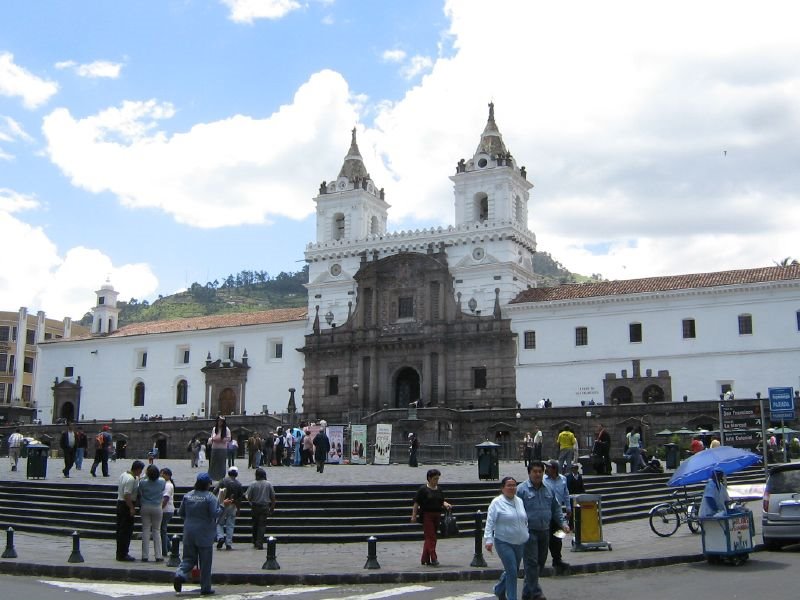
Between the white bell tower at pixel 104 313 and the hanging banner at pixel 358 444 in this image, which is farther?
the white bell tower at pixel 104 313

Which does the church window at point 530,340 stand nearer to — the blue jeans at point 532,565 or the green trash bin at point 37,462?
the green trash bin at point 37,462

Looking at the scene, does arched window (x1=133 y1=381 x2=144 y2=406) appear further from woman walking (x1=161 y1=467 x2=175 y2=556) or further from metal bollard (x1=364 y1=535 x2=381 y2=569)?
metal bollard (x1=364 y1=535 x2=381 y2=569)

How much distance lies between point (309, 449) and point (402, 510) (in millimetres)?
14423

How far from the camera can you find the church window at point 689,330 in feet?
154

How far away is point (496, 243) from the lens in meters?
53.2

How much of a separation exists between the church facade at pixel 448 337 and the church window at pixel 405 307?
4.1 inches

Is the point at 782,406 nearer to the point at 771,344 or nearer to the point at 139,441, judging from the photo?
the point at 771,344

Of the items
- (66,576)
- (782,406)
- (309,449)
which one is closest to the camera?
(66,576)

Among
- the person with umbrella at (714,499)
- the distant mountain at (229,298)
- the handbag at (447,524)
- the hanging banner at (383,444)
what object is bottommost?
the handbag at (447,524)

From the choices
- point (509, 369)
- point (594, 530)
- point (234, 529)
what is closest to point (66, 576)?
point (234, 529)

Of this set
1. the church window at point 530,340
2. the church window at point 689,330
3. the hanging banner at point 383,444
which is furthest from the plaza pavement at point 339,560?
the church window at point 530,340

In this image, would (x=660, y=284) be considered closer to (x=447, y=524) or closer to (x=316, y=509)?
(x=316, y=509)

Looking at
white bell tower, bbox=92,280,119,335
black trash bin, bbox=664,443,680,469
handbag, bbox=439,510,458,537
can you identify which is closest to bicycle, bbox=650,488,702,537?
handbag, bbox=439,510,458,537

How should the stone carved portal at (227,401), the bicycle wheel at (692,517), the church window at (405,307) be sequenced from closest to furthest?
1. the bicycle wheel at (692,517)
2. the church window at (405,307)
3. the stone carved portal at (227,401)
